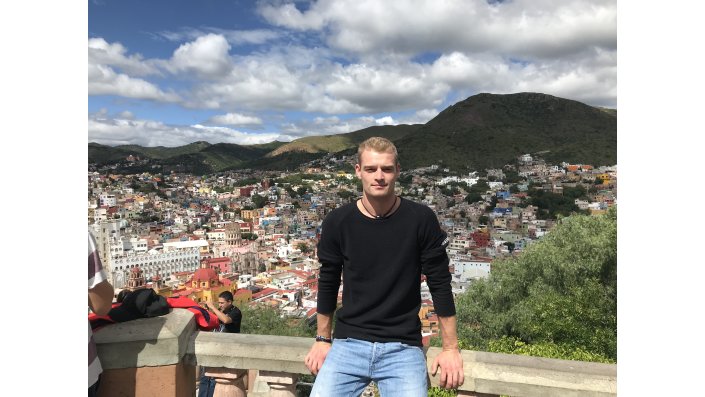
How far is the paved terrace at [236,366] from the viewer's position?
2004 mm

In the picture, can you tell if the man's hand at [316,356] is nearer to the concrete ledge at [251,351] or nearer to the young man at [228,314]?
the concrete ledge at [251,351]

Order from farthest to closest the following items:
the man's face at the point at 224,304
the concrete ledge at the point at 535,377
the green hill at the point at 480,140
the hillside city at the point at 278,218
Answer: the green hill at the point at 480,140 < the hillside city at the point at 278,218 < the man's face at the point at 224,304 < the concrete ledge at the point at 535,377

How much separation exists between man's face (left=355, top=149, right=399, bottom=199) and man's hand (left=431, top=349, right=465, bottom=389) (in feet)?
2.45

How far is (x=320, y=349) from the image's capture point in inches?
85.5

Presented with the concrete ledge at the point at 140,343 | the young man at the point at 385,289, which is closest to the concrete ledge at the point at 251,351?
the concrete ledge at the point at 140,343

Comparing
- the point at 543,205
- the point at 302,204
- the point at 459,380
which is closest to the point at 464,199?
the point at 543,205

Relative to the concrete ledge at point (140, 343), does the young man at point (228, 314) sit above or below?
below

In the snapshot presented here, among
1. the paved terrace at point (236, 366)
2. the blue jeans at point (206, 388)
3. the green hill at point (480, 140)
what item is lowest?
the blue jeans at point (206, 388)

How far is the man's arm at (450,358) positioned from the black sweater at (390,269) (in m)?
0.05

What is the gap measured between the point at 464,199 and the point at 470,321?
85085mm

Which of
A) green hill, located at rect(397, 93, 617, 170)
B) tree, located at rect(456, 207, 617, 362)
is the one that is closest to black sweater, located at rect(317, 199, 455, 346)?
tree, located at rect(456, 207, 617, 362)

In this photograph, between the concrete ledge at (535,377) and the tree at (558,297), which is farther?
the tree at (558,297)
